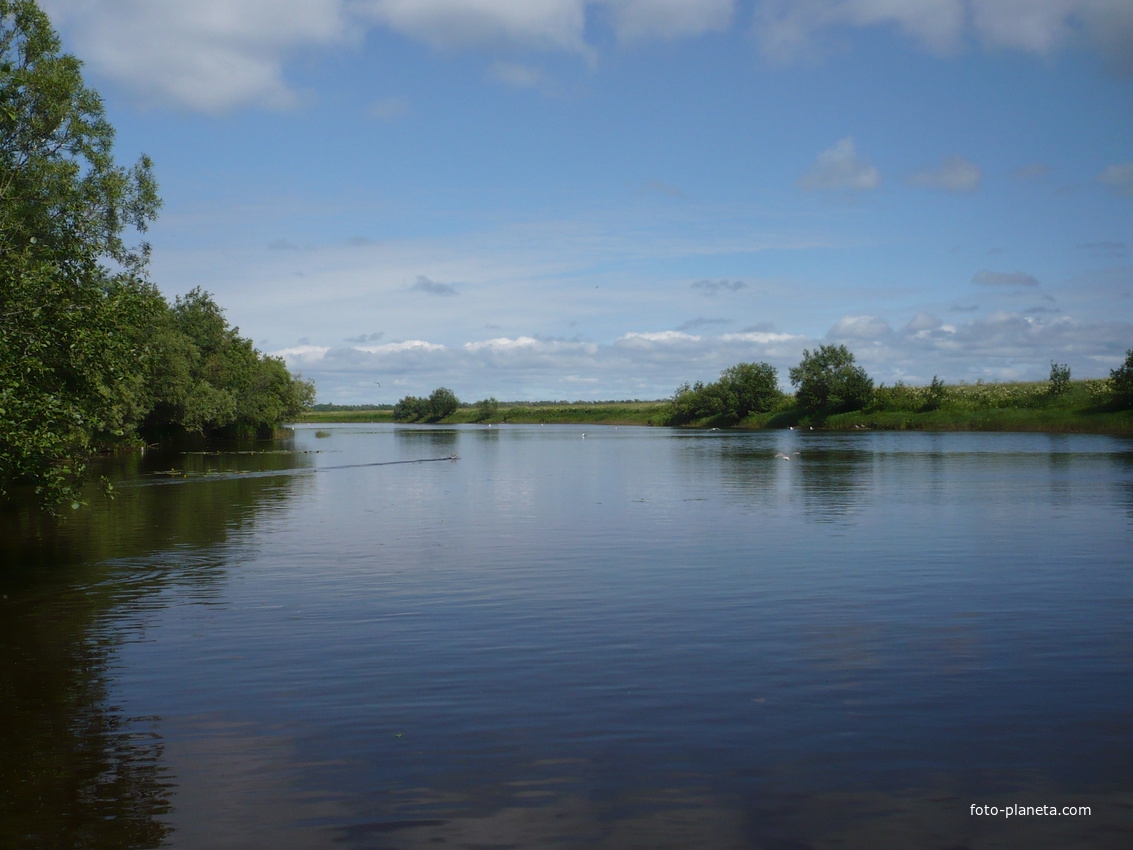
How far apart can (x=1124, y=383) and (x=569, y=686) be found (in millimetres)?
125617

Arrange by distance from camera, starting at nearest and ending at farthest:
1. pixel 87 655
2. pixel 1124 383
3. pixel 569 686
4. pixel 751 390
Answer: pixel 569 686
pixel 87 655
pixel 1124 383
pixel 751 390

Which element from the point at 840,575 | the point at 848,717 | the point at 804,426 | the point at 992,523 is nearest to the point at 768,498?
the point at 992,523

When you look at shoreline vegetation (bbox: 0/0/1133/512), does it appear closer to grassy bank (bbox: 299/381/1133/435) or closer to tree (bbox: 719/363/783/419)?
grassy bank (bbox: 299/381/1133/435)

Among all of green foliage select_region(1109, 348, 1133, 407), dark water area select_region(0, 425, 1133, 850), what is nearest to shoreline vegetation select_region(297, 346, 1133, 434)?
green foliage select_region(1109, 348, 1133, 407)

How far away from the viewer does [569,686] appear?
14.4m

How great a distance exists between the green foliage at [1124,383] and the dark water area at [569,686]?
321 ft

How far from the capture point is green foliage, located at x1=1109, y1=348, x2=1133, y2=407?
11662 cm

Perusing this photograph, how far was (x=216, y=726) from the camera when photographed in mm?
12680

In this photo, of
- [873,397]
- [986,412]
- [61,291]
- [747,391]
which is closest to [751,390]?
[747,391]

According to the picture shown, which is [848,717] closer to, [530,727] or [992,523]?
[530,727]

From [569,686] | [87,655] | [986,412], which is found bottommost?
[569,686]

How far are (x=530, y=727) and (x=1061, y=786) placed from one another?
253 inches

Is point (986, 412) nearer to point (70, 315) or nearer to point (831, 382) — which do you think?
point (831, 382)

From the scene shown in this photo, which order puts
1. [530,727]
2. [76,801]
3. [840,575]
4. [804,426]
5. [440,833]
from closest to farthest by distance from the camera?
[440,833], [76,801], [530,727], [840,575], [804,426]
